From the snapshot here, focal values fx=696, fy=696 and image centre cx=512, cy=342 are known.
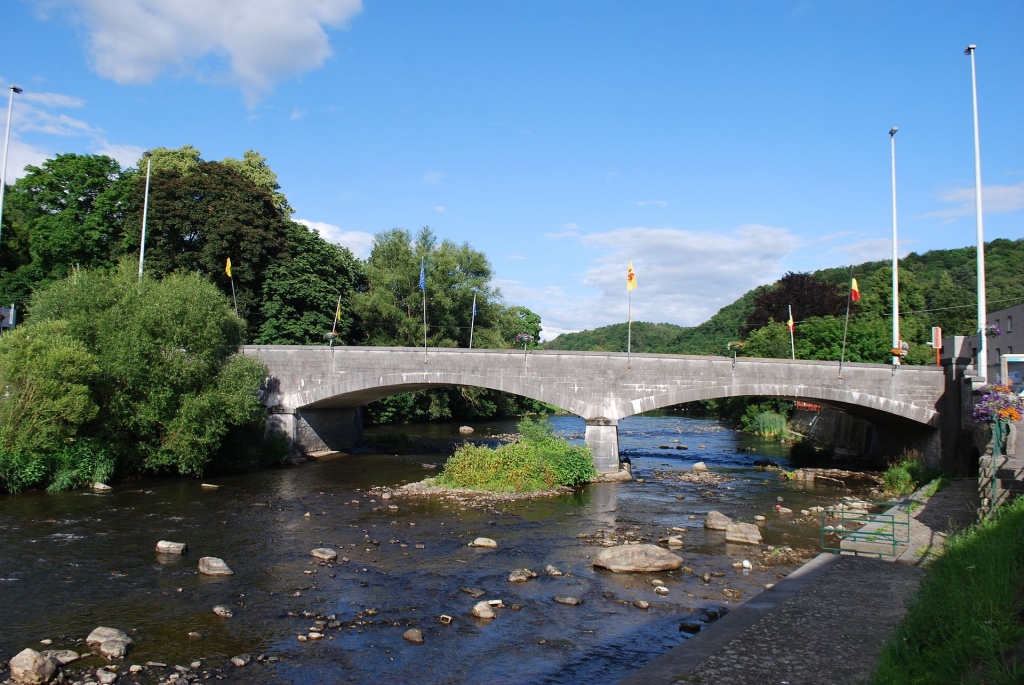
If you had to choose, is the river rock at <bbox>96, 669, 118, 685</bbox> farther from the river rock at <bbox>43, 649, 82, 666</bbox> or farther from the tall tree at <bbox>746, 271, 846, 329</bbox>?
the tall tree at <bbox>746, 271, 846, 329</bbox>

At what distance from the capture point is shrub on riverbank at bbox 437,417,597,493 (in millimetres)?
27078

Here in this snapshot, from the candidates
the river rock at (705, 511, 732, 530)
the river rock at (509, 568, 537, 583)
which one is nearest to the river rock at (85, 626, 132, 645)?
the river rock at (509, 568, 537, 583)

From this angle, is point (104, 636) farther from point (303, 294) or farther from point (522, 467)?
point (303, 294)

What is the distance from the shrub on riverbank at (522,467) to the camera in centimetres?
2708

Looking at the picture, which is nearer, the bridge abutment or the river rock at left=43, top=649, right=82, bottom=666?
the river rock at left=43, top=649, right=82, bottom=666

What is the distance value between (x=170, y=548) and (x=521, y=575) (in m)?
8.82

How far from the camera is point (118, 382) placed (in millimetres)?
26312

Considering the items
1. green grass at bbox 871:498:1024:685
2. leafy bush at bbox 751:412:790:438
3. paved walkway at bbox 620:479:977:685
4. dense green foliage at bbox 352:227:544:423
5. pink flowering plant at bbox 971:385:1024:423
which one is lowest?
leafy bush at bbox 751:412:790:438

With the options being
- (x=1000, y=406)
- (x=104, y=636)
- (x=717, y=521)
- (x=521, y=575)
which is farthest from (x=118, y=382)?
(x=1000, y=406)

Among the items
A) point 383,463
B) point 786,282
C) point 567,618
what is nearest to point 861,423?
point 786,282

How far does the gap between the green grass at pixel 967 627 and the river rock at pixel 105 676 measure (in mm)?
10144

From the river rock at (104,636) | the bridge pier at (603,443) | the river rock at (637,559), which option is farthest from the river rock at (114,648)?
the bridge pier at (603,443)

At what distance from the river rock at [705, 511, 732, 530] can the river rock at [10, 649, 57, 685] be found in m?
16.7

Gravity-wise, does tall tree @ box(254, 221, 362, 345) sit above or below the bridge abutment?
above
